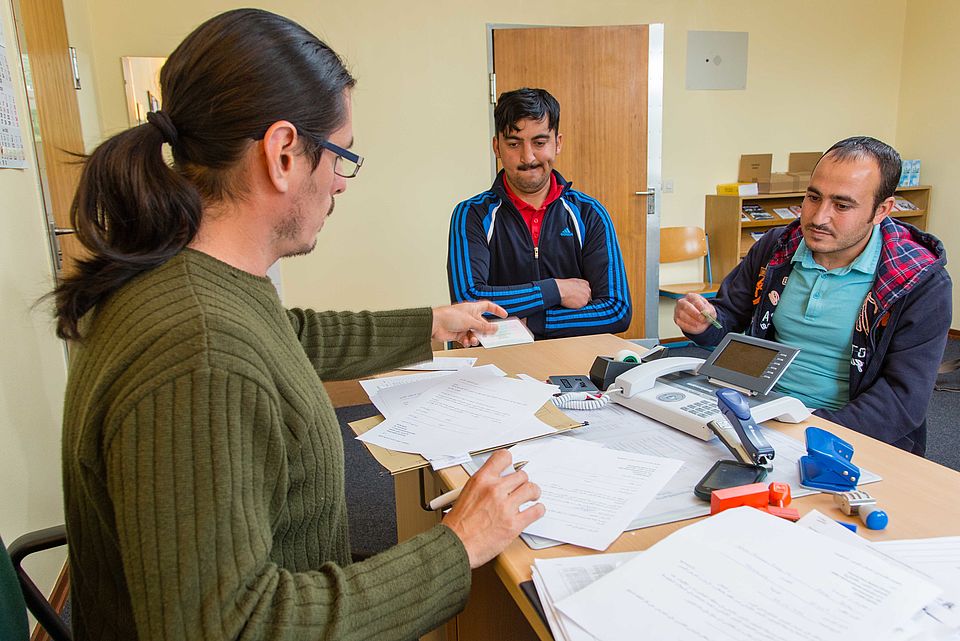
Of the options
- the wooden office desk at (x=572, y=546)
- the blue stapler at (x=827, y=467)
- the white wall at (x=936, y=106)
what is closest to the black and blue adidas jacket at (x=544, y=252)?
the wooden office desk at (x=572, y=546)

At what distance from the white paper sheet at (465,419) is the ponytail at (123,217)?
599 millimetres

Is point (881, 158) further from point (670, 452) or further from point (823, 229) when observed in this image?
point (670, 452)

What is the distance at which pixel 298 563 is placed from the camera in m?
0.89

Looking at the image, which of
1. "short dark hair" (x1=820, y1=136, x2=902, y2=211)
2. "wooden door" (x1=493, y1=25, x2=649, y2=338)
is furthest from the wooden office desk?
"wooden door" (x1=493, y1=25, x2=649, y2=338)

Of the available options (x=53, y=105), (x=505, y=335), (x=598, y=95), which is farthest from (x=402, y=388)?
(x=598, y=95)

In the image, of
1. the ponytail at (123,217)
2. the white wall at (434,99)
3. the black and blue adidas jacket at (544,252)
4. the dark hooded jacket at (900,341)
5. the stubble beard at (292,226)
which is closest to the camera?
the ponytail at (123,217)

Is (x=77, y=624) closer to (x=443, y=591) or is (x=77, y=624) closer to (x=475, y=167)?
(x=443, y=591)

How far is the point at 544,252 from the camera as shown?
233cm

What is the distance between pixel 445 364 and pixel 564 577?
3.25 ft

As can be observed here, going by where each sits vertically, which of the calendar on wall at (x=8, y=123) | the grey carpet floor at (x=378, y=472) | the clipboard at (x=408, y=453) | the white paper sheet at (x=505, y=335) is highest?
the calendar on wall at (x=8, y=123)

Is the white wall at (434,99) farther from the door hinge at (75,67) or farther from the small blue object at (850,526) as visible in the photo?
the small blue object at (850,526)

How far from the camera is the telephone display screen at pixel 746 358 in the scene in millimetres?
1368

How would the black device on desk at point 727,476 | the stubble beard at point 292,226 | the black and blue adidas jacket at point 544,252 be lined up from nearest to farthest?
the stubble beard at point 292,226, the black device on desk at point 727,476, the black and blue adidas jacket at point 544,252

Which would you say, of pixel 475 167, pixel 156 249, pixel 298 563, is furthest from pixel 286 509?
pixel 475 167
